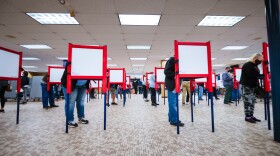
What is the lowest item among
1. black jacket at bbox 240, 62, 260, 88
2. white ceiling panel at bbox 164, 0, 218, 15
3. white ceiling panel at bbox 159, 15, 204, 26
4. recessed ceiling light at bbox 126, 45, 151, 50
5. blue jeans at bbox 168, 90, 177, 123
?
blue jeans at bbox 168, 90, 177, 123

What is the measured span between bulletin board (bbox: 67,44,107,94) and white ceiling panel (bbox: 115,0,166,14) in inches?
88.3

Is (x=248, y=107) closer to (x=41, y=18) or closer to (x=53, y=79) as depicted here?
(x=53, y=79)

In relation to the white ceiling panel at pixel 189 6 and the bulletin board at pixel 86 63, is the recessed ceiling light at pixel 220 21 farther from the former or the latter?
the bulletin board at pixel 86 63

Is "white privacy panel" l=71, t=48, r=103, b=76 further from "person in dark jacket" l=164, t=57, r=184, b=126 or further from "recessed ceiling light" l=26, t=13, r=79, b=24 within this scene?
"recessed ceiling light" l=26, t=13, r=79, b=24

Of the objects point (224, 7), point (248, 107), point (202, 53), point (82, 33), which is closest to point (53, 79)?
point (82, 33)

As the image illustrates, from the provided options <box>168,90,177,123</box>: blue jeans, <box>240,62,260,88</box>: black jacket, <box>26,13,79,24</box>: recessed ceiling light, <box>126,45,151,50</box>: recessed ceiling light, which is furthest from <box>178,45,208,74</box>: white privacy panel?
<box>126,45,151,50</box>: recessed ceiling light

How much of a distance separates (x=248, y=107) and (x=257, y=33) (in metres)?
4.98

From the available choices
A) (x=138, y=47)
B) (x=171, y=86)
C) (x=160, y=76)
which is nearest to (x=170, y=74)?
(x=171, y=86)

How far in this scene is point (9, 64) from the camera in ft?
8.85

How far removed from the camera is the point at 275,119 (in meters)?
1.93

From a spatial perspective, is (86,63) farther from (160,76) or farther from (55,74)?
(160,76)

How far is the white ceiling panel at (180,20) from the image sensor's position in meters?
4.96

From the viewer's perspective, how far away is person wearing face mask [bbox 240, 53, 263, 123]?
2.94 meters

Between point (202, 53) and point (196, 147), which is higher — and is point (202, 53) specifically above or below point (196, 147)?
above
